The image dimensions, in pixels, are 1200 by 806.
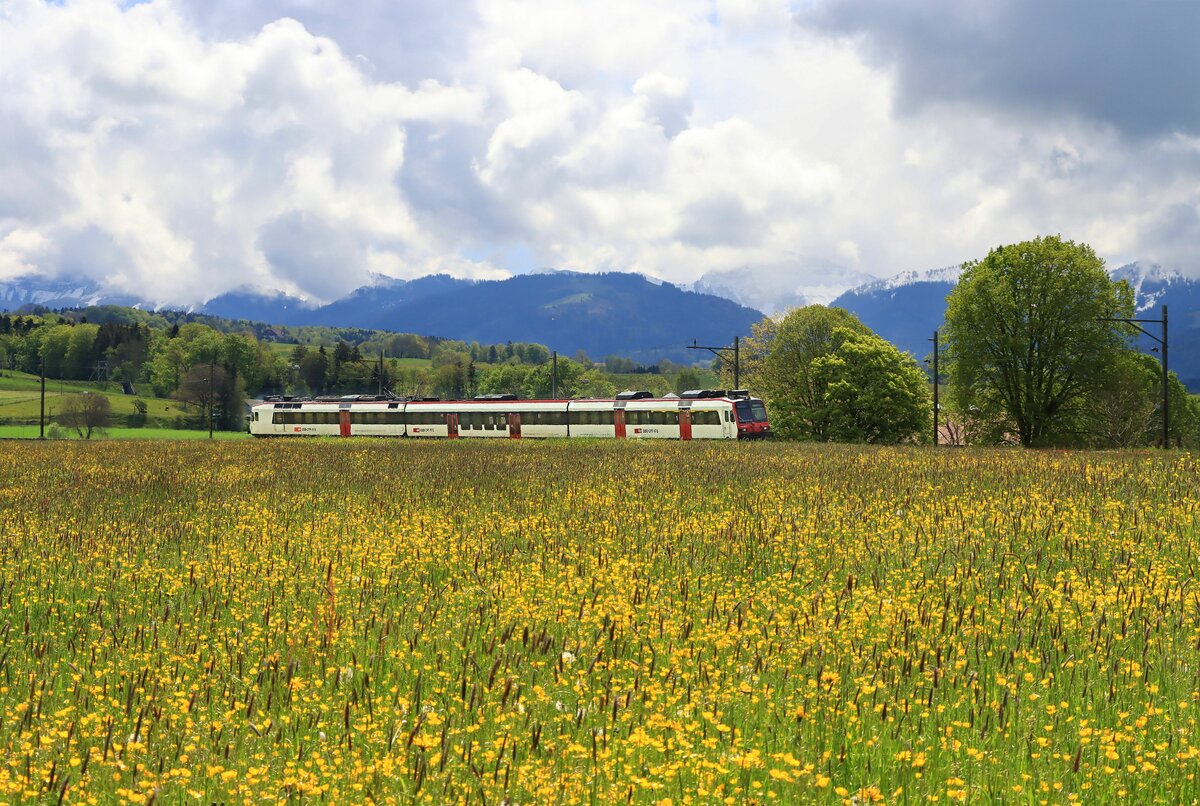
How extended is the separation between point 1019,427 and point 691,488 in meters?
44.8

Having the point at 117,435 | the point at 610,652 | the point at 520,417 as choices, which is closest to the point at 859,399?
the point at 520,417

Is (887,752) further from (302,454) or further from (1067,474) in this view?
(302,454)

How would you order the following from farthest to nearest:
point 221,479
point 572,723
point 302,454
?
point 302,454, point 221,479, point 572,723

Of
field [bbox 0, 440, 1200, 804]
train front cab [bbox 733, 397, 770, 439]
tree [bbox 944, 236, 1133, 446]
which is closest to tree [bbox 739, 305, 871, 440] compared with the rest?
train front cab [bbox 733, 397, 770, 439]

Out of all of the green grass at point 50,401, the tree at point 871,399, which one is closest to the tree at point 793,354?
the tree at point 871,399

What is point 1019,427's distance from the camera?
55219mm

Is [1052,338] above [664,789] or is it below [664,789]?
above

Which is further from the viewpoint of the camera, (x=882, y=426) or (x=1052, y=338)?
(x=882, y=426)

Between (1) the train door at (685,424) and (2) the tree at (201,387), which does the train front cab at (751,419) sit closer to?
(1) the train door at (685,424)

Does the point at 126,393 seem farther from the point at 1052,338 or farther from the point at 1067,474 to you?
the point at 1067,474

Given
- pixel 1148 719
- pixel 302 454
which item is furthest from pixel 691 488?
pixel 302 454

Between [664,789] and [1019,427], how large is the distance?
188ft

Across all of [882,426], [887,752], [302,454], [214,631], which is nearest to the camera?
[887,752]

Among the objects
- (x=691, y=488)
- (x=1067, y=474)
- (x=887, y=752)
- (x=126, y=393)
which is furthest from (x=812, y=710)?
(x=126, y=393)
